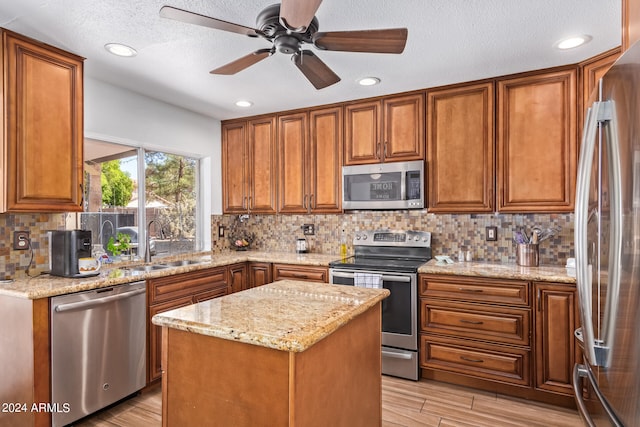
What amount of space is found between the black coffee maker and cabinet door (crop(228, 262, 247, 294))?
130cm

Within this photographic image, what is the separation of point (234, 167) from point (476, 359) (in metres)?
3.14

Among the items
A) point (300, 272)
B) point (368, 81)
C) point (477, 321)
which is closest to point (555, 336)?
point (477, 321)

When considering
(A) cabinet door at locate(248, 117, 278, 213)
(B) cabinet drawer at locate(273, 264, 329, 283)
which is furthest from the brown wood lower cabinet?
(A) cabinet door at locate(248, 117, 278, 213)

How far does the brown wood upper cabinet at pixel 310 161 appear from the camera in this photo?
12.3ft

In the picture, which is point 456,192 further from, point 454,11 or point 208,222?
point 208,222

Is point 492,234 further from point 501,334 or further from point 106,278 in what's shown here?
point 106,278

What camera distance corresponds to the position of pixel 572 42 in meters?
2.38

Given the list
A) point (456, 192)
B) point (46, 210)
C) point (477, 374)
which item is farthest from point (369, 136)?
point (46, 210)

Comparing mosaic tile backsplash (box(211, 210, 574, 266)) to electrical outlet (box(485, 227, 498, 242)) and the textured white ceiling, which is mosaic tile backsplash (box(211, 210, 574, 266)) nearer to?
electrical outlet (box(485, 227, 498, 242))

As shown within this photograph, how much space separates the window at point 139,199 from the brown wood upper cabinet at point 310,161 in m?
1.05

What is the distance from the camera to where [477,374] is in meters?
2.77

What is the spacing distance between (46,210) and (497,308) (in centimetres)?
319

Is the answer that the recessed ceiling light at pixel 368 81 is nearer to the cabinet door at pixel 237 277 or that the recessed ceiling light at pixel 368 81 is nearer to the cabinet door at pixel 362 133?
the cabinet door at pixel 362 133

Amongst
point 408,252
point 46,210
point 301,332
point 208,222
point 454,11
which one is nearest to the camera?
point 301,332
